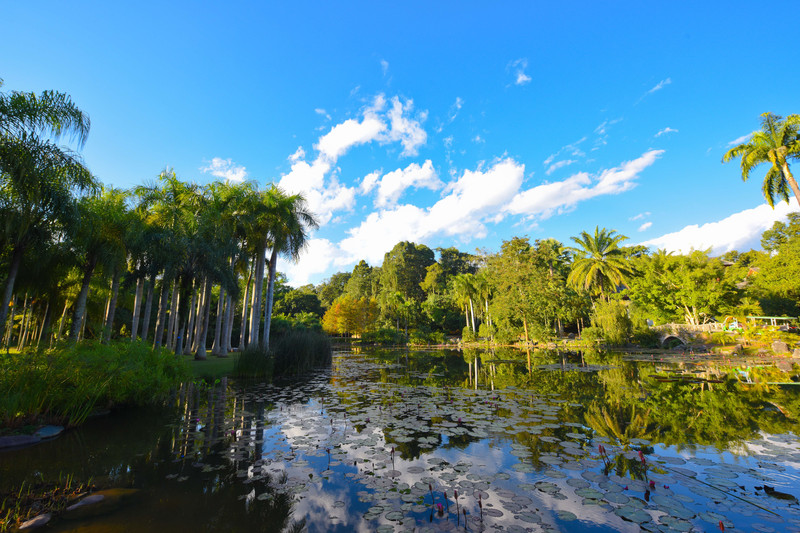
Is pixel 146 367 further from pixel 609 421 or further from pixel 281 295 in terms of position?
pixel 281 295

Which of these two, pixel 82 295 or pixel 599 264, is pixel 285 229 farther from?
pixel 599 264

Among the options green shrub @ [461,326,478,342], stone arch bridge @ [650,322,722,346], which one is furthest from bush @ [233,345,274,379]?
stone arch bridge @ [650,322,722,346]

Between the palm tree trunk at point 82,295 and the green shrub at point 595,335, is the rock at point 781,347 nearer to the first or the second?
the green shrub at point 595,335

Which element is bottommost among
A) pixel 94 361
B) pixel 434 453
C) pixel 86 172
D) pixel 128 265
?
pixel 434 453

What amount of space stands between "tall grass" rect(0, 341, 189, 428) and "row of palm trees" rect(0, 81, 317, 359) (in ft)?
4.60

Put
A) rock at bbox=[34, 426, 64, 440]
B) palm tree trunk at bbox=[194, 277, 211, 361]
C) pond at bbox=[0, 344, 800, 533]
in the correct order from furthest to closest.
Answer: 1. palm tree trunk at bbox=[194, 277, 211, 361]
2. rock at bbox=[34, 426, 64, 440]
3. pond at bbox=[0, 344, 800, 533]

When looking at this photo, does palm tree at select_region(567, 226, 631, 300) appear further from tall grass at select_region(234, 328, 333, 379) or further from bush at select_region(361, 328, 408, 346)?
tall grass at select_region(234, 328, 333, 379)

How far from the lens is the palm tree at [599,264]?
33094 millimetres

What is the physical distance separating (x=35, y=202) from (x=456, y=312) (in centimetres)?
4515

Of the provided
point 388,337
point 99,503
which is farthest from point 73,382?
point 388,337

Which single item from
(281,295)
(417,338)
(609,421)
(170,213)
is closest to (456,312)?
(417,338)

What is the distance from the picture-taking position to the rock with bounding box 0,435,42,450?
4.85 metres

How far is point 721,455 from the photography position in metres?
4.30

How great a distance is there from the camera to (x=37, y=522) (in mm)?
2891
